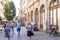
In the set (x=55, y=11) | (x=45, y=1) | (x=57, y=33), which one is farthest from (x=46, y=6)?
(x=57, y=33)

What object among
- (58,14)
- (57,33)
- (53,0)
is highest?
(53,0)

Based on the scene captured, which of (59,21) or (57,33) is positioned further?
(59,21)

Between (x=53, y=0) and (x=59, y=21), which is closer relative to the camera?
(x=59, y=21)

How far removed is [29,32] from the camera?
16391 mm

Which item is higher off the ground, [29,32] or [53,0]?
[53,0]

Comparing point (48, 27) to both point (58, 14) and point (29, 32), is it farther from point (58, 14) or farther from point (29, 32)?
point (29, 32)

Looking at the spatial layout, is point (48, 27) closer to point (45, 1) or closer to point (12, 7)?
point (45, 1)

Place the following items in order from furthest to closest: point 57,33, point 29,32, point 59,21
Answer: point 59,21, point 57,33, point 29,32

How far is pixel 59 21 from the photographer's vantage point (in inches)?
953

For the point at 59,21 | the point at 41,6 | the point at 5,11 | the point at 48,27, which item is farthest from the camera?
the point at 5,11

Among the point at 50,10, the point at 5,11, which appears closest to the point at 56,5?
the point at 50,10

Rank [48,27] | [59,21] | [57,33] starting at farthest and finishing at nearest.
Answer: [48,27] < [59,21] < [57,33]

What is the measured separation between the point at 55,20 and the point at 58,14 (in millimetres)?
1377

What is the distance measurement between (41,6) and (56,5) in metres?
8.62
